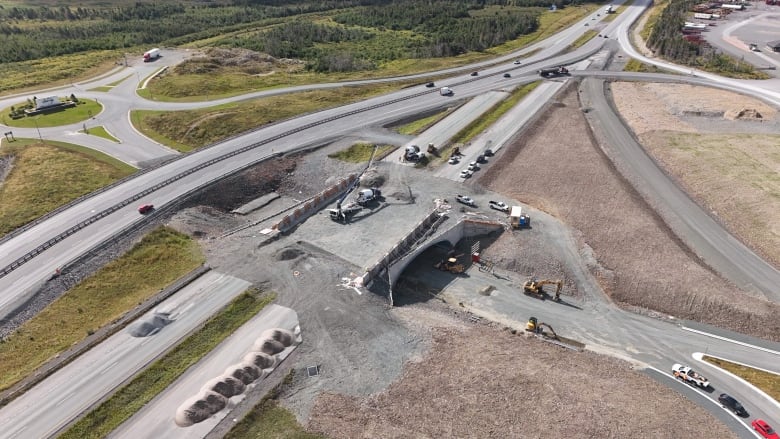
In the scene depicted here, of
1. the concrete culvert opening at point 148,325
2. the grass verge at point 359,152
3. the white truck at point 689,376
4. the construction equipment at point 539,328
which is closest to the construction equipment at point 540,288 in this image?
the construction equipment at point 539,328

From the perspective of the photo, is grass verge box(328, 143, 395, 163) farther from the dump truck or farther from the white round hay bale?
the white round hay bale

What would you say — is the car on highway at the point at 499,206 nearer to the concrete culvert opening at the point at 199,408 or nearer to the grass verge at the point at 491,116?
the grass verge at the point at 491,116

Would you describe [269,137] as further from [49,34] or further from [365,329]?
[49,34]

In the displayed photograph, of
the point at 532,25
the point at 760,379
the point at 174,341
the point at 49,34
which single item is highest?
the point at 49,34

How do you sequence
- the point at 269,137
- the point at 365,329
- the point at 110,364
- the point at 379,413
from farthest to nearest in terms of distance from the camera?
the point at 269,137
the point at 365,329
the point at 110,364
the point at 379,413

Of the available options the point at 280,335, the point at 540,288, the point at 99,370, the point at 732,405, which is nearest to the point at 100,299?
the point at 99,370

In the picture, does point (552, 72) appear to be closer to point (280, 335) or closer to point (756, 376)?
point (756, 376)

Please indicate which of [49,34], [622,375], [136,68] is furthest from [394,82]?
[49,34]
